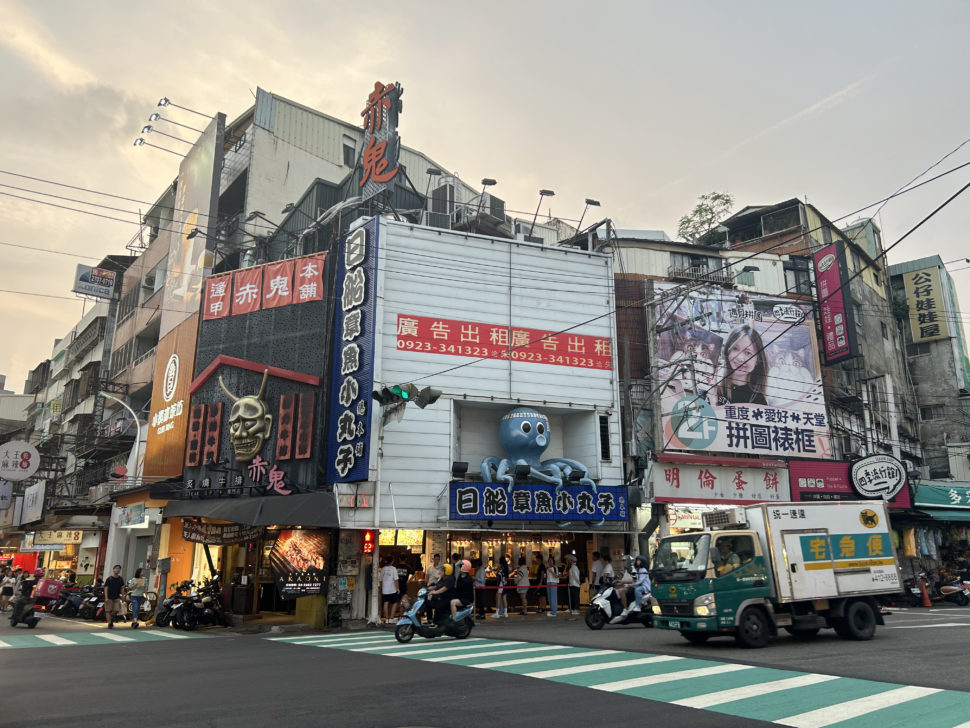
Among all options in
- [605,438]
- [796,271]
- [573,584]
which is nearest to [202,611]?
[573,584]

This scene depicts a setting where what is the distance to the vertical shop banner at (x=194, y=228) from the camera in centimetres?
3186

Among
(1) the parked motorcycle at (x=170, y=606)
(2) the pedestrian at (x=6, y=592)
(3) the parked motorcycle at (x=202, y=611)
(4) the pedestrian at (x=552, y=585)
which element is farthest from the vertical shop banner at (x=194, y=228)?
(4) the pedestrian at (x=552, y=585)

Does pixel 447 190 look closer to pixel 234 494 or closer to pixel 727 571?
pixel 234 494

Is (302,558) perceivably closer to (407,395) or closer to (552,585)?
(407,395)

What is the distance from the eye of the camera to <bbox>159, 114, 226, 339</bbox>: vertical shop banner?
3186 centimetres

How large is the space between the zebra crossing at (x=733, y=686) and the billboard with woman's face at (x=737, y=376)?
674 inches

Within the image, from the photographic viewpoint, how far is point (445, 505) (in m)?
21.8

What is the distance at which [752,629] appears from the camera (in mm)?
13758

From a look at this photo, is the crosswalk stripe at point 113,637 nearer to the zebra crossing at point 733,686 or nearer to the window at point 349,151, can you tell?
the zebra crossing at point 733,686

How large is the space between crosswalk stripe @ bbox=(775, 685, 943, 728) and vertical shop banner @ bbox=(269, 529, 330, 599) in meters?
15.3

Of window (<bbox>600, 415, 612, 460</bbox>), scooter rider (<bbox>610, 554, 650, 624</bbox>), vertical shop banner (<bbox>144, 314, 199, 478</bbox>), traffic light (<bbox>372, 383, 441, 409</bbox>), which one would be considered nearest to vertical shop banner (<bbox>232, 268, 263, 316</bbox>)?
vertical shop banner (<bbox>144, 314, 199, 478</bbox>)

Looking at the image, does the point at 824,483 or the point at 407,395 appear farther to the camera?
the point at 824,483

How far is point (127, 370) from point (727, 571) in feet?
117

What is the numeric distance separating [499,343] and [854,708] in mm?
17375
